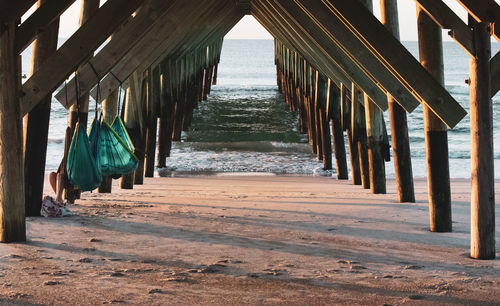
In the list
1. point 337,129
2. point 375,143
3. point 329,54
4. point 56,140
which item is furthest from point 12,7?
point 56,140

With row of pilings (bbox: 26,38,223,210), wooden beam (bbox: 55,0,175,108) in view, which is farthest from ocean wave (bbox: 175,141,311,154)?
wooden beam (bbox: 55,0,175,108)

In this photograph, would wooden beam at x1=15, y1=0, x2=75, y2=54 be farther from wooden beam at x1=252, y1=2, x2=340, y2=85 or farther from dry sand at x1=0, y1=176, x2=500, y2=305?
wooden beam at x1=252, y1=2, x2=340, y2=85

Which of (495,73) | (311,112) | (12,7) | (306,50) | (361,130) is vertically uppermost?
(306,50)

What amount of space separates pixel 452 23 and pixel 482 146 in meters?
0.75

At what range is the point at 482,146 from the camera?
430cm

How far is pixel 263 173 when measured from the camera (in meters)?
11.9

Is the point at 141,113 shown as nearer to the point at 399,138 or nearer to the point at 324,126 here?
the point at 399,138

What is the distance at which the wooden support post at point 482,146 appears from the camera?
168 inches

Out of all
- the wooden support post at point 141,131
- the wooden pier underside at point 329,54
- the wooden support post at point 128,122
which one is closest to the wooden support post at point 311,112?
the wooden support post at point 141,131

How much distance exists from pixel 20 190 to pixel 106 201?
2.23 m

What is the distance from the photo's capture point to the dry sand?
3.51 m

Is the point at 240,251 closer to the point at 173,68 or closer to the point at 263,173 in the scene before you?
the point at 263,173

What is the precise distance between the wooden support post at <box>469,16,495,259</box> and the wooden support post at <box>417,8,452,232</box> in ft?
2.38

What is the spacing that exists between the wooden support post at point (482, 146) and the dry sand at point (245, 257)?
145 mm
